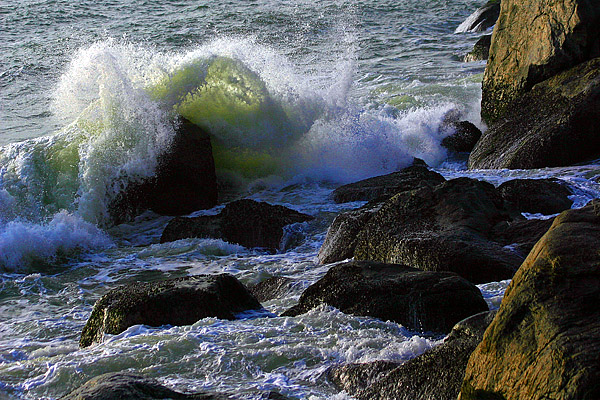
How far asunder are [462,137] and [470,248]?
6.27 meters

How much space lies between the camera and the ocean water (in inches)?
178

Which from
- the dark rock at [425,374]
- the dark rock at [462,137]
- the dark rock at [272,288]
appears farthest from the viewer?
the dark rock at [462,137]

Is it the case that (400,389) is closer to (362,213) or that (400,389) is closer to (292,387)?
(292,387)

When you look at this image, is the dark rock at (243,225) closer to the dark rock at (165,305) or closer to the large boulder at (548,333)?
the dark rock at (165,305)

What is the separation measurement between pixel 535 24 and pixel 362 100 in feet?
14.8

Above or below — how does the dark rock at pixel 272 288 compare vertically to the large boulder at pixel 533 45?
below

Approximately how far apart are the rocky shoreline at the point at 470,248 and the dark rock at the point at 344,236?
0.05ft

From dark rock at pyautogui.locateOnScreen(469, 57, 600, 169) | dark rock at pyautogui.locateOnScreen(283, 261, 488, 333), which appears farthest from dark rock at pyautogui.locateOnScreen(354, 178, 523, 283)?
dark rock at pyautogui.locateOnScreen(469, 57, 600, 169)

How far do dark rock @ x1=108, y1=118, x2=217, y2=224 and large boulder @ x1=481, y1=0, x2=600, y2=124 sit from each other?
4353mm

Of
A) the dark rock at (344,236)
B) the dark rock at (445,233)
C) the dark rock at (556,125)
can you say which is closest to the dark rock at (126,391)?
the dark rock at (445,233)

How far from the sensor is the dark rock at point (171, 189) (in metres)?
9.47

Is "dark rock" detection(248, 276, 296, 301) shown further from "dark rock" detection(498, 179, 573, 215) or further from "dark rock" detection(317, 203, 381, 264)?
"dark rock" detection(498, 179, 573, 215)

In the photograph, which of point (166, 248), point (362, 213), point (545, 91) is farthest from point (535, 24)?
point (166, 248)

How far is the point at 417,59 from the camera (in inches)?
717
